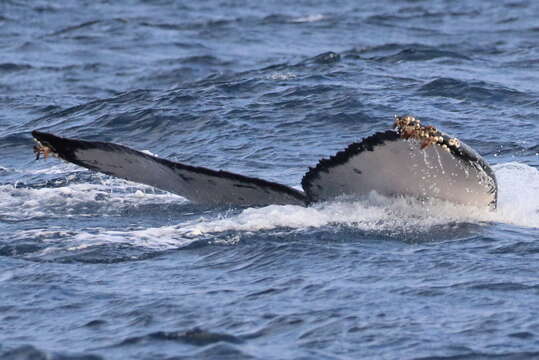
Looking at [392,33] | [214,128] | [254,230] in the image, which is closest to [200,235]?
[254,230]

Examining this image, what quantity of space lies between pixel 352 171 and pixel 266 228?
1020 millimetres

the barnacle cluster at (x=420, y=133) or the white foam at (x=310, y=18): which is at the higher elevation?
the barnacle cluster at (x=420, y=133)

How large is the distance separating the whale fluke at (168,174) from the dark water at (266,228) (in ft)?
0.77

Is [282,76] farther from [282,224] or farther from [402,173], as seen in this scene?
[402,173]

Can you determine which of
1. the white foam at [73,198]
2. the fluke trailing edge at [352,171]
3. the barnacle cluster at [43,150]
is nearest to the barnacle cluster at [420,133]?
the fluke trailing edge at [352,171]

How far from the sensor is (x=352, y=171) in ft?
27.7

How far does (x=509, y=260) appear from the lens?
8344mm

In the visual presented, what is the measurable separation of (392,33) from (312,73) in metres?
7.17

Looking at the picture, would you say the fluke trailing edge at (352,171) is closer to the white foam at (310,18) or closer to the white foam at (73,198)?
the white foam at (73,198)

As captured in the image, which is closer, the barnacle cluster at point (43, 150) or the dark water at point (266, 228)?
the dark water at point (266, 228)

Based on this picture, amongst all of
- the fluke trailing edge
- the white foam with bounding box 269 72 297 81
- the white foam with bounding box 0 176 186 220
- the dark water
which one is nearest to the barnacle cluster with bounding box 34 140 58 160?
the fluke trailing edge

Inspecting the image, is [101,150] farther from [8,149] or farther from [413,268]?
[8,149]

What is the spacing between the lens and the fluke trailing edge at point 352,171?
800 cm

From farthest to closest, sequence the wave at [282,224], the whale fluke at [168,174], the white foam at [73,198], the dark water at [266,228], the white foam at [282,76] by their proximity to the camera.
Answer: the white foam at [282,76], the white foam at [73,198], the wave at [282,224], the whale fluke at [168,174], the dark water at [266,228]
